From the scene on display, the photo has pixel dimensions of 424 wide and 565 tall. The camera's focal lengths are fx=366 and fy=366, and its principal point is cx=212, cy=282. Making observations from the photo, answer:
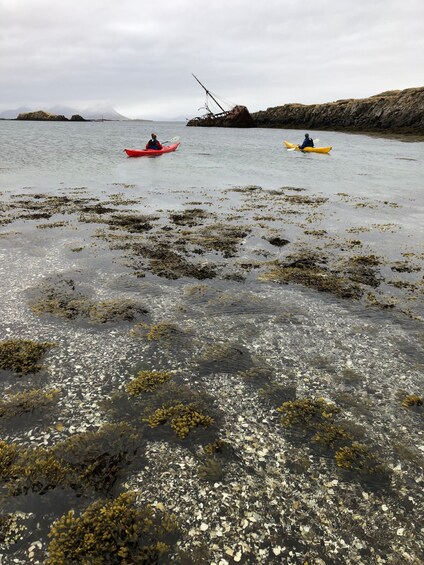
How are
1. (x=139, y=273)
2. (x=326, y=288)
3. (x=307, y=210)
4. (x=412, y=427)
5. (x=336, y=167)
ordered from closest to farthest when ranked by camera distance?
(x=412, y=427) → (x=326, y=288) → (x=139, y=273) → (x=307, y=210) → (x=336, y=167)

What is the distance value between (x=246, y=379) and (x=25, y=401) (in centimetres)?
605

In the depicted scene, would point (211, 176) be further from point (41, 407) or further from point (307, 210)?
point (41, 407)

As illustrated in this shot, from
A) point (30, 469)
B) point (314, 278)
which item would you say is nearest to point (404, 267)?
point (314, 278)

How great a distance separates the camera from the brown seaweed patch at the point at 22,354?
1093 cm

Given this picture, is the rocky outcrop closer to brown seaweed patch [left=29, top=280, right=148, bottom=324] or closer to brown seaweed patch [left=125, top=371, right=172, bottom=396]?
brown seaweed patch [left=29, top=280, right=148, bottom=324]

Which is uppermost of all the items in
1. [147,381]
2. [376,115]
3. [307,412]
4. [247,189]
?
[376,115]

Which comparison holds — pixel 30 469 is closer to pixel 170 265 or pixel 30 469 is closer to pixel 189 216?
pixel 170 265

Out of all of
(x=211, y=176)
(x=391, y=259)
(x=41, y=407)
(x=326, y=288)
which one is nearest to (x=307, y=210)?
(x=391, y=259)

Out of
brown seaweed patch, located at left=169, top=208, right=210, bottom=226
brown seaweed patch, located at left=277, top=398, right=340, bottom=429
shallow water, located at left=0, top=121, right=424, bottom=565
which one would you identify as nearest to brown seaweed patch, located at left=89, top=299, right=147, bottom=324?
shallow water, located at left=0, top=121, right=424, bottom=565

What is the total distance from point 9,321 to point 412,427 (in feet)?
43.5

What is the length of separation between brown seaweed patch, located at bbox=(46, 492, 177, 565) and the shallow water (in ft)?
0.93

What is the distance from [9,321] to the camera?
43.7 ft

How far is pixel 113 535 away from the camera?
21.9ft

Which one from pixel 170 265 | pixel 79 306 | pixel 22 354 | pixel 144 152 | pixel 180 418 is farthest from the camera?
pixel 144 152
